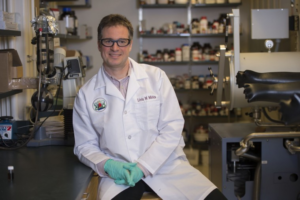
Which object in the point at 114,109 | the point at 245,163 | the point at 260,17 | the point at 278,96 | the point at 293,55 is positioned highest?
the point at 260,17

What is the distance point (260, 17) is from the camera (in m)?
2.30

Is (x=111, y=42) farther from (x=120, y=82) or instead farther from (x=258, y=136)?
(x=258, y=136)

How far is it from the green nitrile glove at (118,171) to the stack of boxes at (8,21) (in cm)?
89

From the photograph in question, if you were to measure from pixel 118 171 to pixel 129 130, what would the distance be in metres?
0.20

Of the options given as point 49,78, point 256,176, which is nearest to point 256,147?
point 256,176

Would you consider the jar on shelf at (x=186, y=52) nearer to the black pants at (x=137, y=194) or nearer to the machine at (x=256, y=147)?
the machine at (x=256, y=147)

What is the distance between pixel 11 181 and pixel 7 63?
0.68 meters

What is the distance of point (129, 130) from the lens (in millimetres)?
1705

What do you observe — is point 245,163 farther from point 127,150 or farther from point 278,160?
point 127,150

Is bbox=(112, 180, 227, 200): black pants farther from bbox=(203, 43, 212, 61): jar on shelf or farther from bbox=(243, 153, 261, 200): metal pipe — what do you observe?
bbox=(203, 43, 212, 61): jar on shelf

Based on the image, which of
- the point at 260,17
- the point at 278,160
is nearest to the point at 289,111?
the point at 278,160

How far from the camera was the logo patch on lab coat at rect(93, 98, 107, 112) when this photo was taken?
5.69 ft

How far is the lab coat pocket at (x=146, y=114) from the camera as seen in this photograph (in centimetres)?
175

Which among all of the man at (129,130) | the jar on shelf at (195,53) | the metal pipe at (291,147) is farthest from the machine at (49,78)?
the jar on shelf at (195,53)
